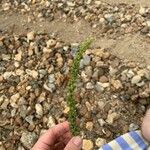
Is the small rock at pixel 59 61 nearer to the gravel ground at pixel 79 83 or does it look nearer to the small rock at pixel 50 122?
the gravel ground at pixel 79 83

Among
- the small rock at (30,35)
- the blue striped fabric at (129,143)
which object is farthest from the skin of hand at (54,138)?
the small rock at (30,35)

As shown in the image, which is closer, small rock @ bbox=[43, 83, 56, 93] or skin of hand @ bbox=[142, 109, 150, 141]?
skin of hand @ bbox=[142, 109, 150, 141]

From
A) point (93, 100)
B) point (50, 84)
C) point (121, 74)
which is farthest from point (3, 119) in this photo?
point (121, 74)

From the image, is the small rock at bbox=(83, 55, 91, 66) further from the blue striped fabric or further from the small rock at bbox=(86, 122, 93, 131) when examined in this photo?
the blue striped fabric

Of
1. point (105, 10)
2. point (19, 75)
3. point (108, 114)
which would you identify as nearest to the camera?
point (108, 114)

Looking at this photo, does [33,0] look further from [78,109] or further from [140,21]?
[78,109]

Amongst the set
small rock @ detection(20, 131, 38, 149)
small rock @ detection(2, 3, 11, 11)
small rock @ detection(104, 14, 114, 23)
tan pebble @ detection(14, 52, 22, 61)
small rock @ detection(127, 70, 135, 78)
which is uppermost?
small rock @ detection(104, 14, 114, 23)

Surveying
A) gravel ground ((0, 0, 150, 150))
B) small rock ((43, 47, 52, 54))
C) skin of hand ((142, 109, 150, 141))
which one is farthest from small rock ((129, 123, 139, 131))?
small rock ((43, 47, 52, 54))
